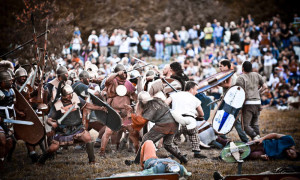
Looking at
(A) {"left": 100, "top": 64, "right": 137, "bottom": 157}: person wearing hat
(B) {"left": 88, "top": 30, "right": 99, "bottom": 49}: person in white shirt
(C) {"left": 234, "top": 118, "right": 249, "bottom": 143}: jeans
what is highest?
(B) {"left": 88, "top": 30, "right": 99, "bottom": 49}: person in white shirt

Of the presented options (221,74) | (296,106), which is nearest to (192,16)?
(296,106)

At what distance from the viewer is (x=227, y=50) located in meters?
15.3

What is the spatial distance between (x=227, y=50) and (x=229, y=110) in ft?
30.4

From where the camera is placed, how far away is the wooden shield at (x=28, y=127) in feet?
18.3

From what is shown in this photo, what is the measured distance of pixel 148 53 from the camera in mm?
15555

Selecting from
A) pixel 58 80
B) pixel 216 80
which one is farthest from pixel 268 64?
pixel 58 80

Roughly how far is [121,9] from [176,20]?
19.1 ft

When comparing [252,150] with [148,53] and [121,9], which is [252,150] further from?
[148,53]

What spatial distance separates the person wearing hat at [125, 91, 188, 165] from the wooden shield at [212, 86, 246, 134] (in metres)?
0.98

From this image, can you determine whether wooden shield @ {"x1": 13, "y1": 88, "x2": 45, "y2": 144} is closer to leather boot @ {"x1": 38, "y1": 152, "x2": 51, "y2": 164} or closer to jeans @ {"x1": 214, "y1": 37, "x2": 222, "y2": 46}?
leather boot @ {"x1": 38, "y1": 152, "x2": 51, "y2": 164}

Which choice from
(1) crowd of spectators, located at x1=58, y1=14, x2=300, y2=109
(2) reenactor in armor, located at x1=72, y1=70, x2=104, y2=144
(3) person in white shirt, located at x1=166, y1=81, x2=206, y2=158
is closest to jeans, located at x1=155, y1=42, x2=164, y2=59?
(1) crowd of spectators, located at x1=58, y1=14, x2=300, y2=109

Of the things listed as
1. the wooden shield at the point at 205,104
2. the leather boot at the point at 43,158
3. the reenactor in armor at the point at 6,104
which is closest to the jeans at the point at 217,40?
the wooden shield at the point at 205,104

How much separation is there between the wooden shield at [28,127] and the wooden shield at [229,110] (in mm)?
2920

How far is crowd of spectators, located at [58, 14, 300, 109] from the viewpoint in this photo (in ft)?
42.0
